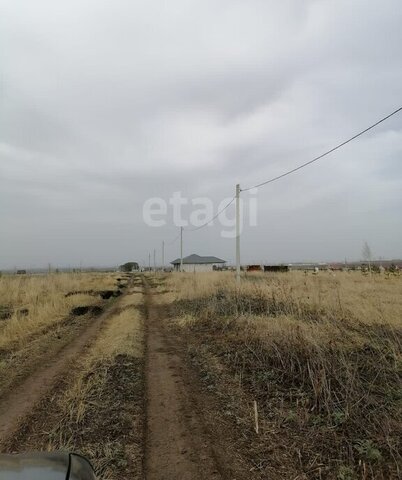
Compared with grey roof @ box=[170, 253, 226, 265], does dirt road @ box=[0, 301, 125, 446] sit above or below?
below

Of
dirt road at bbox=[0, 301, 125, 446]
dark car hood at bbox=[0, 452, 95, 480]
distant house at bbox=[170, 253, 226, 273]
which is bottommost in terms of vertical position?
dirt road at bbox=[0, 301, 125, 446]

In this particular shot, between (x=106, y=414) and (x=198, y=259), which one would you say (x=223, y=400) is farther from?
(x=198, y=259)

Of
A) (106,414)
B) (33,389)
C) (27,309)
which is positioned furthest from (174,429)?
(27,309)

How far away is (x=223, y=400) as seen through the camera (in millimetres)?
6043

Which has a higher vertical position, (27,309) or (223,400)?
(27,309)

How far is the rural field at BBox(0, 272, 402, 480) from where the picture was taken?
4156 mm

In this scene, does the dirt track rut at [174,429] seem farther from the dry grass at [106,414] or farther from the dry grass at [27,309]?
the dry grass at [27,309]

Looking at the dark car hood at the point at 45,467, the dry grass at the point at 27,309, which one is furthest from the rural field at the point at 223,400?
the dark car hood at the point at 45,467

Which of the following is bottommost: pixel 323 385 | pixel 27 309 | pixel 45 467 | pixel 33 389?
pixel 33 389

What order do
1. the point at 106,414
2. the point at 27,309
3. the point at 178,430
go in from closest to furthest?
the point at 178,430
the point at 106,414
the point at 27,309

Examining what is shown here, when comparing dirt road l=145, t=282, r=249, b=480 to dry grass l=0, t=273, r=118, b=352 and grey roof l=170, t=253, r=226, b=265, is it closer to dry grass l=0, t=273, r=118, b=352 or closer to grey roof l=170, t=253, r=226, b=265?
dry grass l=0, t=273, r=118, b=352

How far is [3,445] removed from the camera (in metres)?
4.67

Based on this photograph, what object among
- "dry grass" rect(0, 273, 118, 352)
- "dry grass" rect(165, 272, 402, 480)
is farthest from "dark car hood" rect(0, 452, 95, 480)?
"dry grass" rect(0, 273, 118, 352)

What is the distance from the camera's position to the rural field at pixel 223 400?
13.6 feet
